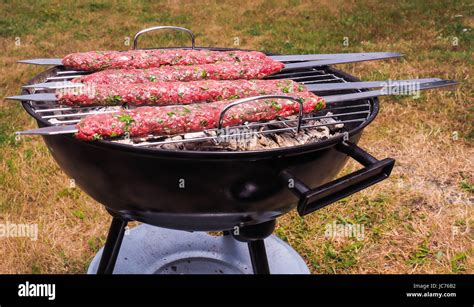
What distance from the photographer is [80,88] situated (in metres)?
2.37

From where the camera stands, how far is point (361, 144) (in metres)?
5.17

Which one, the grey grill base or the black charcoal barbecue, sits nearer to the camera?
the black charcoal barbecue

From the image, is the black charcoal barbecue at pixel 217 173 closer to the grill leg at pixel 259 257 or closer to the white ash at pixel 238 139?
the white ash at pixel 238 139

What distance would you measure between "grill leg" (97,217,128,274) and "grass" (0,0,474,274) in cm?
80

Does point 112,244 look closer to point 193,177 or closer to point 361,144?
point 193,177

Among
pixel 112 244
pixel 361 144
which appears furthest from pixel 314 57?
pixel 361 144

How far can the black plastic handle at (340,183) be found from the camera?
190cm

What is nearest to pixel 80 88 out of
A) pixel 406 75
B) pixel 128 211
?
pixel 128 211

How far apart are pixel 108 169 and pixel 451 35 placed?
7.88 meters

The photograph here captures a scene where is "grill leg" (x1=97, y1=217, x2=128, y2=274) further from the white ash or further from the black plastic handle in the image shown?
the black plastic handle

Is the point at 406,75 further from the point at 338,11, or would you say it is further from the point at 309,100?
the point at 309,100

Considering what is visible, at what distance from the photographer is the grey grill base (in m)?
3.32

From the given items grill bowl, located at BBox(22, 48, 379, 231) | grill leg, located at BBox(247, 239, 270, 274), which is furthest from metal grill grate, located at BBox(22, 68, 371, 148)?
grill leg, located at BBox(247, 239, 270, 274)

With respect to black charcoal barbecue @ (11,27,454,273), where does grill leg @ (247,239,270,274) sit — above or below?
below
